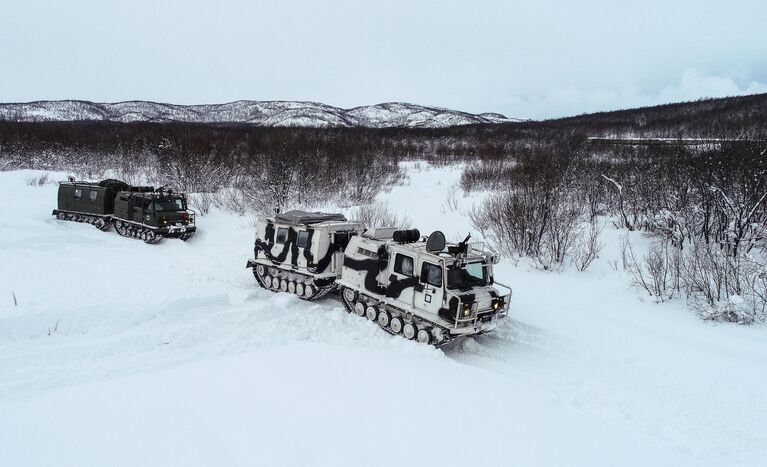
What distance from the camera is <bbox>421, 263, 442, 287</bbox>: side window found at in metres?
10.0

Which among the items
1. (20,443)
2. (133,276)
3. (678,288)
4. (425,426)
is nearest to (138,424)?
(20,443)

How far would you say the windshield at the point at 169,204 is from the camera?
1946 cm

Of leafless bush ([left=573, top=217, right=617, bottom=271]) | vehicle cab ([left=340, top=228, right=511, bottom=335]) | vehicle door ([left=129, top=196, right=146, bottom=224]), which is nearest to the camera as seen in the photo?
vehicle cab ([left=340, top=228, right=511, bottom=335])

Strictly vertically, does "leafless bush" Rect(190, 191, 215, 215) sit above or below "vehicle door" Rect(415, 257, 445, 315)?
above

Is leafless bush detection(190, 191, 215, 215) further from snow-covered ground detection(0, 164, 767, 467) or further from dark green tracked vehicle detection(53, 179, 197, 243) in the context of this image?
snow-covered ground detection(0, 164, 767, 467)

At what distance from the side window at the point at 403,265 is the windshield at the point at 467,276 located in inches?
40.9

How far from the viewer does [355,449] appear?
19.9 feet

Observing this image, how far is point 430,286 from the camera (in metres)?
10.1

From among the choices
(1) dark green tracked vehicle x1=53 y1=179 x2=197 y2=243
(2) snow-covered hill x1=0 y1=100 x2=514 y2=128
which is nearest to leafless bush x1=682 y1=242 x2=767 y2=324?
(1) dark green tracked vehicle x1=53 y1=179 x2=197 y2=243

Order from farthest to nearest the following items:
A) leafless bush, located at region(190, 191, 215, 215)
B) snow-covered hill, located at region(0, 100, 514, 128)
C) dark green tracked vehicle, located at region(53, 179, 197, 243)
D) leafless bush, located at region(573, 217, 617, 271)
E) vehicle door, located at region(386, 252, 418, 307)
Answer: snow-covered hill, located at region(0, 100, 514, 128)
leafless bush, located at region(190, 191, 215, 215)
dark green tracked vehicle, located at region(53, 179, 197, 243)
leafless bush, located at region(573, 217, 617, 271)
vehicle door, located at region(386, 252, 418, 307)

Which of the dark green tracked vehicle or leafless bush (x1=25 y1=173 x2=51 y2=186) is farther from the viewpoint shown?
leafless bush (x1=25 y1=173 x2=51 y2=186)

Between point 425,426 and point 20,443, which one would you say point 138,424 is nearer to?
point 20,443

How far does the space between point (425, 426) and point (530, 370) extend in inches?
145

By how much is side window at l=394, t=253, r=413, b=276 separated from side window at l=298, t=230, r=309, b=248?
3422mm
